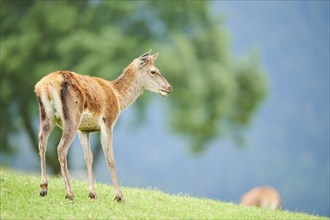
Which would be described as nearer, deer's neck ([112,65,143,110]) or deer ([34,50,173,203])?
deer ([34,50,173,203])

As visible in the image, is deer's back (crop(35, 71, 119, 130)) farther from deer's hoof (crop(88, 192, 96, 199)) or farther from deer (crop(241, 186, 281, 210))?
deer (crop(241, 186, 281, 210))

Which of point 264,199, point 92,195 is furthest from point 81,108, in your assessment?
point 264,199

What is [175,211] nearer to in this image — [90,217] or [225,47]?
[90,217]

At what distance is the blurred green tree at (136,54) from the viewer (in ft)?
86.7

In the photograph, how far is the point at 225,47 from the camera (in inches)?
1123

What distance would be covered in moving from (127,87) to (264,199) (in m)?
6.11

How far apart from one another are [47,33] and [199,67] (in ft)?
22.5

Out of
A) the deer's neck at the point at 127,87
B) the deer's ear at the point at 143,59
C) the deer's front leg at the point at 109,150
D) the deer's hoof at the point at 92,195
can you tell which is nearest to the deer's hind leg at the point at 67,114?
the deer's front leg at the point at 109,150

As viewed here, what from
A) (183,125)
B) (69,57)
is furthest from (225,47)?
(69,57)

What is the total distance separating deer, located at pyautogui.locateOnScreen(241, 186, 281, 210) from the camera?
1673 cm

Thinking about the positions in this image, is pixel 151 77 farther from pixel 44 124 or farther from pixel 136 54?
pixel 136 54

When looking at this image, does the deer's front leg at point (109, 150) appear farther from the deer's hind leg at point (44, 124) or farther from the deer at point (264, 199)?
the deer at point (264, 199)

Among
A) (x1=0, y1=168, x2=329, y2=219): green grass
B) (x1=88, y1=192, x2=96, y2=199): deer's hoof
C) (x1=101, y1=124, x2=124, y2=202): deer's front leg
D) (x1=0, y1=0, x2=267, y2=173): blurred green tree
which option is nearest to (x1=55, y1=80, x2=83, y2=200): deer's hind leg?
(x1=0, y1=168, x2=329, y2=219): green grass

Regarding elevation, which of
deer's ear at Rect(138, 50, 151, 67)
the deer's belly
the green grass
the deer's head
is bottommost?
the green grass
